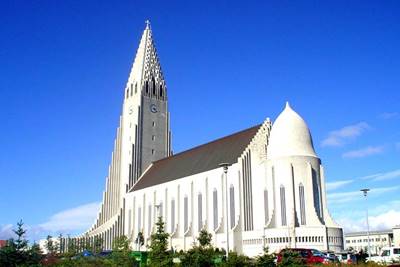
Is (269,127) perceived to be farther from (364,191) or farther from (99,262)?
(99,262)

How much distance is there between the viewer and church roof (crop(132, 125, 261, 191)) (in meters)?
70.2

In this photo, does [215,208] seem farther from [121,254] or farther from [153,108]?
[121,254]

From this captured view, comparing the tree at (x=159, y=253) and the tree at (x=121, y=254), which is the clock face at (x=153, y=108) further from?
the tree at (x=121, y=254)

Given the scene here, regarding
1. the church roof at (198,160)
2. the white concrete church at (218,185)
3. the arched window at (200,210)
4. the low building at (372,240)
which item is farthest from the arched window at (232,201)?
the low building at (372,240)

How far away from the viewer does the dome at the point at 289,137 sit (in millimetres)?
62625

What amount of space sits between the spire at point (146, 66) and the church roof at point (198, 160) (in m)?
18.2

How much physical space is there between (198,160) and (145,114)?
81.5 feet

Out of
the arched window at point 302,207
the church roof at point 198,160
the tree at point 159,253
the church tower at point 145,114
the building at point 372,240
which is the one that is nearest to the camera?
the tree at point 159,253

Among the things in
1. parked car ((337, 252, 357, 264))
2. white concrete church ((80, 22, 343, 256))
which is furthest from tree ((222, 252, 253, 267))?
white concrete church ((80, 22, 343, 256))

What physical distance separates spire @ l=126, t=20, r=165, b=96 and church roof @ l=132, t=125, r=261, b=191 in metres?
18.2

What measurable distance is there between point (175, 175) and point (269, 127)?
19044 millimetres

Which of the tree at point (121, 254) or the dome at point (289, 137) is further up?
the dome at point (289, 137)

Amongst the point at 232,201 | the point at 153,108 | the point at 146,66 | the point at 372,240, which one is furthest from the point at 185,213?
the point at 372,240

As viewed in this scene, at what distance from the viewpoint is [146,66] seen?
10238 cm
